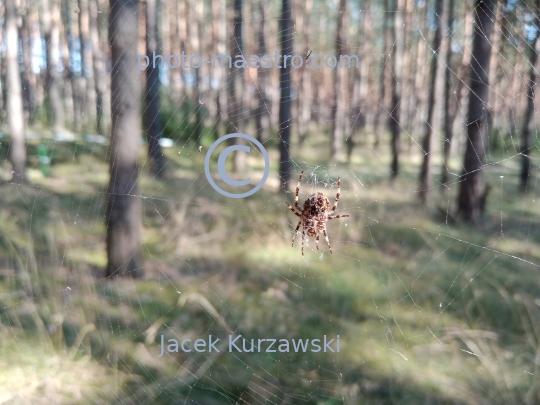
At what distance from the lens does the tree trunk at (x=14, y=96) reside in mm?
5559

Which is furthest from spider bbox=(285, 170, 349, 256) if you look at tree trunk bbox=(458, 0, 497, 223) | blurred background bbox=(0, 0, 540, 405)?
tree trunk bbox=(458, 0, 497, 223)

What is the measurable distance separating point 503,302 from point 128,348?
9.31 feet

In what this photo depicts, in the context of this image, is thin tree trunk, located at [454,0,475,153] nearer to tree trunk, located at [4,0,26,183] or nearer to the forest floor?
the forest floor

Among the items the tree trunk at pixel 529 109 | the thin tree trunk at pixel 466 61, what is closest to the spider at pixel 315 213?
the tree trunk at pixel 529 109

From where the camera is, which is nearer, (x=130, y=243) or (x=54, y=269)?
(x=54, y=269)

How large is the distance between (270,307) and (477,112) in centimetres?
285

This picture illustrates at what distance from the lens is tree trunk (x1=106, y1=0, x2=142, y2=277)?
3.24 meters

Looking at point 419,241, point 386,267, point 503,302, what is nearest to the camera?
point 503,302

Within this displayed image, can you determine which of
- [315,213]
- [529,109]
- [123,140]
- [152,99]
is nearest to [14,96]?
[152,99]

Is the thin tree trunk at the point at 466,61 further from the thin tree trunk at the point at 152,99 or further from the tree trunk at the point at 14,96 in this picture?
the tree trunk at the point at 14,96

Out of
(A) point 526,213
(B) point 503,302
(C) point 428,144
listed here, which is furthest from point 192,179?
(A) point 526,213

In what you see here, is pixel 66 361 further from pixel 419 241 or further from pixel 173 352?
pixel 419 241

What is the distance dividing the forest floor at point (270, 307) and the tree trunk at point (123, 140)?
148 millimetres

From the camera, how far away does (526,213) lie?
19.1 feet
